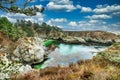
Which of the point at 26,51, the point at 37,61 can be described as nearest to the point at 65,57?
the point at 37,61

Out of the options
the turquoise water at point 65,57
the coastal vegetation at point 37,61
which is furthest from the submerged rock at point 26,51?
the turquoise water at point 65,57

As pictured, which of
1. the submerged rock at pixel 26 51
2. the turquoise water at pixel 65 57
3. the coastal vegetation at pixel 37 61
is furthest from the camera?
the turquoise water at pixel 65 57

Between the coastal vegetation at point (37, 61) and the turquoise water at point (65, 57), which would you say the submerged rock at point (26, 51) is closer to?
the coastal vegetation at point (37, 61)

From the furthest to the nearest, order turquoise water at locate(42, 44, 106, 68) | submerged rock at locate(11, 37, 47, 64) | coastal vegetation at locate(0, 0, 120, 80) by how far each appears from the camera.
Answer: turquoise water at locate(42, 44, 106, 68) → submerged rock at locate(11, 37, 47, 64) → coastal vegetation at locate(0, 0, 120, 80)

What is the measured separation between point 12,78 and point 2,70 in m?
1.88

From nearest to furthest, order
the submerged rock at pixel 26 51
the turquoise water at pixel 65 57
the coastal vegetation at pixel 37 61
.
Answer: the coastal vegetation at pixel 37 61
the submerged rock at pixel 26 51
the turquoise water at pixel 65 57

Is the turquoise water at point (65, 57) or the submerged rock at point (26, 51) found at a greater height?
the submerged rock at point (26, 51)

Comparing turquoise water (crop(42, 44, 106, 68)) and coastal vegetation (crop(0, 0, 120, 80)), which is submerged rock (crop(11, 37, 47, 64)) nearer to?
coastal vegetation (crop(0, 0, 120, 80))

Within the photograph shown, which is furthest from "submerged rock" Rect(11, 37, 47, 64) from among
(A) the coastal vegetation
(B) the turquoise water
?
(B) the turquoise water

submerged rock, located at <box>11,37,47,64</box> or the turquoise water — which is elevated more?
submerged rock, located at <box>11,37,47,64</box>

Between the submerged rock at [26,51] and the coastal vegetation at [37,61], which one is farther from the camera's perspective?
the submerged rock at [26,51]

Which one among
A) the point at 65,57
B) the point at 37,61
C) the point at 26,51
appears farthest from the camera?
the point at 65,57

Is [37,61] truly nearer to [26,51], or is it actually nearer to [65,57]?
[26,51]

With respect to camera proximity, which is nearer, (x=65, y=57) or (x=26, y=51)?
(x=26, y=51)
